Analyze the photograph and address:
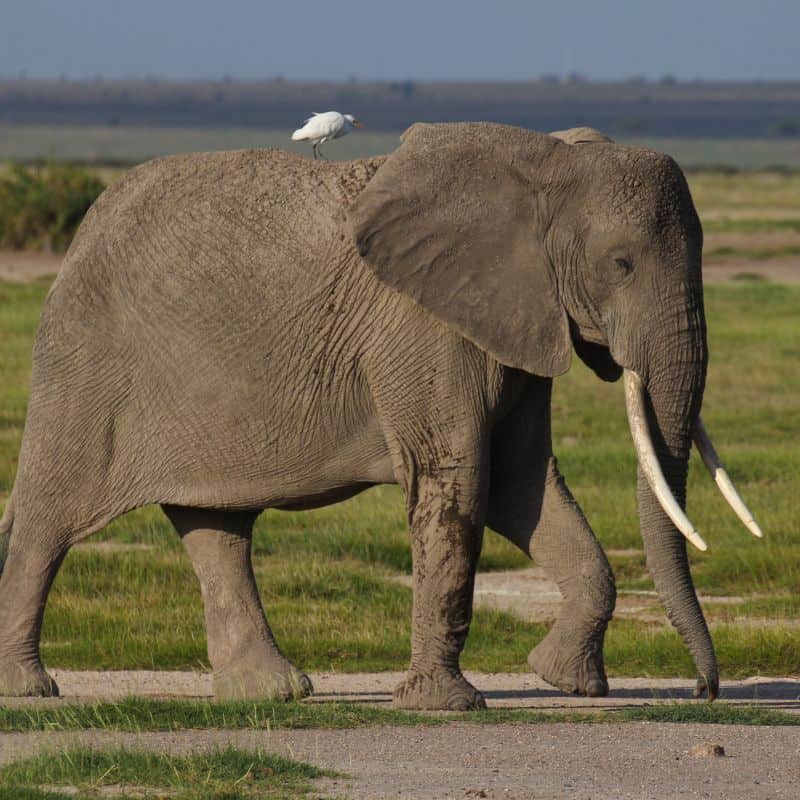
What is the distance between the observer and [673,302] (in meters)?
8.02

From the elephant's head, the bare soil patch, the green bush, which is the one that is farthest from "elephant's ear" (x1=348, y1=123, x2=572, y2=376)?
the green bush

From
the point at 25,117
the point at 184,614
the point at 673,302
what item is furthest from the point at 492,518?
the point at 25,117

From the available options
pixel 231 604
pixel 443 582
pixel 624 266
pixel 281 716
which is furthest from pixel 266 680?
pixel 624 266

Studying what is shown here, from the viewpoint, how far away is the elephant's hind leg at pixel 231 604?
877cm

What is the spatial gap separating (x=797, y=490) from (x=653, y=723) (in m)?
6.92

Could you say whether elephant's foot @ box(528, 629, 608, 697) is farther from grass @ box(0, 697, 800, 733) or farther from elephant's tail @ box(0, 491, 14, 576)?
elephant's tail @ box(0, 491, 14, 576)

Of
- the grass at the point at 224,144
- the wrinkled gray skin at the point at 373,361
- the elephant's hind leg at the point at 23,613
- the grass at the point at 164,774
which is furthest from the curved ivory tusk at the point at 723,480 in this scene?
the grass at the point at 224,144

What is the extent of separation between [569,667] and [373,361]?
1395 mm

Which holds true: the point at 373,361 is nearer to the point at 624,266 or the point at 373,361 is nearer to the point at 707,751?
the point at 624,266

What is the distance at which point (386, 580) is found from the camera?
11.9m

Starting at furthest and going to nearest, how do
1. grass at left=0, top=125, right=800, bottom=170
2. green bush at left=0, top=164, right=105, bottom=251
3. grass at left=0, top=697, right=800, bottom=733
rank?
grass at left=0, top=125, right=800, bottom=170 → green bush at left=0, top=164, right=105, bottom=251 → grass at left=0, top=697, right=800, bottom=733

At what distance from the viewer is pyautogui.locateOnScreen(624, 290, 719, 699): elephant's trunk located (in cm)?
805

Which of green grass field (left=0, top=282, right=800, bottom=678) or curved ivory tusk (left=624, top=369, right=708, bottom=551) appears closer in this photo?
curved ivory tusk (left=624, top=369, right=708, bottom=551)

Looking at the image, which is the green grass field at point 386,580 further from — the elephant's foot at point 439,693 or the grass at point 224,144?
the grass at point 224,144
